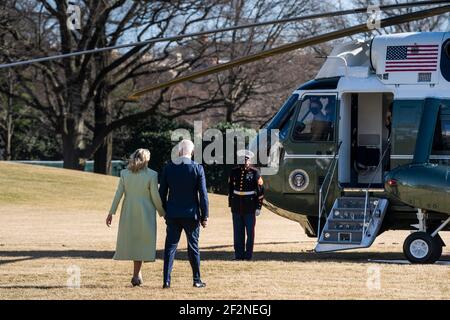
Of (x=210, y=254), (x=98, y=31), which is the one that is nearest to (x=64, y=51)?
(x=98, y=31)

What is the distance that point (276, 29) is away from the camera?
143 ft

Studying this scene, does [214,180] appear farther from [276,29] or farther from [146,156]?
[146,156]

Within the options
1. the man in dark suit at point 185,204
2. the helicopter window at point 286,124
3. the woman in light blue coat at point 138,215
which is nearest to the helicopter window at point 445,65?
the helicopter window at point 286,124

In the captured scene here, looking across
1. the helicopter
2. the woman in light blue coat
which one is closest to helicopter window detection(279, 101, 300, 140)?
the helicopter

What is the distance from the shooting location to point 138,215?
39.3ft

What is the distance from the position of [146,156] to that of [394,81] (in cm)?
533

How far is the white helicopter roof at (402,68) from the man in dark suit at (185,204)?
17.0 ft

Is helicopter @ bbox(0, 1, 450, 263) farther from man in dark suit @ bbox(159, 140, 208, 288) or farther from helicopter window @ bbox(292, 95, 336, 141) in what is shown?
man in dark suit @ bbox(159, 140, 208, 288)

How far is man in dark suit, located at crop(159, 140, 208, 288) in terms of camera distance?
38.3ft

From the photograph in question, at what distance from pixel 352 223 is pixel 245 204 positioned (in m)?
1.66

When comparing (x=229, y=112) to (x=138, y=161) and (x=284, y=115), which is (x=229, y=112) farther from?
(x=138, y=161)

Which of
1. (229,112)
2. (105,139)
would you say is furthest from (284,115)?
(229,112)

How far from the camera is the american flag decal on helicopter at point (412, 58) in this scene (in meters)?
15.6

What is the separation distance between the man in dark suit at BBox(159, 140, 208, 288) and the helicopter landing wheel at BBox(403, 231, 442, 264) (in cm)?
442
